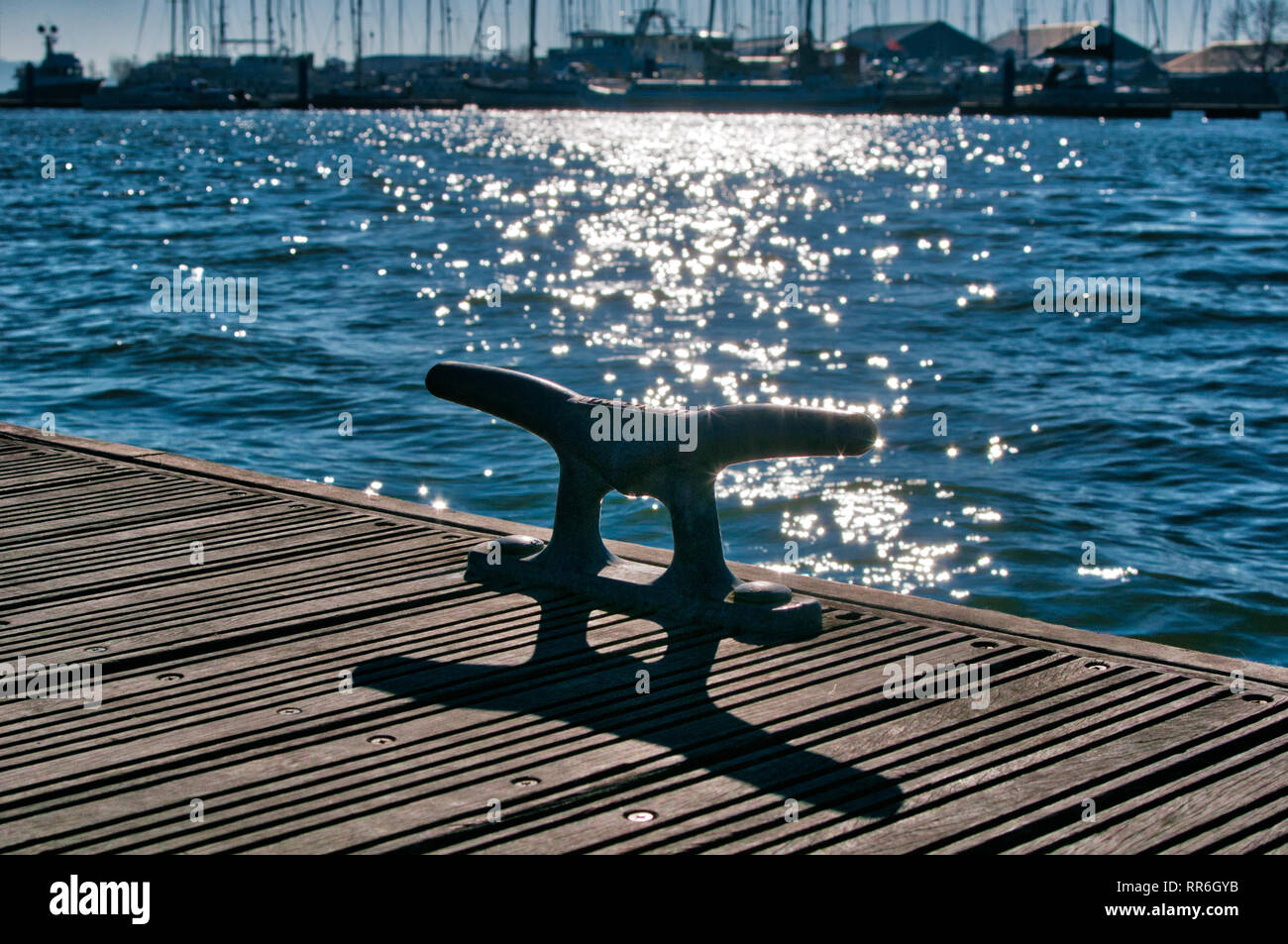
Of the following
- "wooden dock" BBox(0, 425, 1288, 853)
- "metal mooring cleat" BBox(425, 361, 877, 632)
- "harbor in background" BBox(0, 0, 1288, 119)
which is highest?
"harbor in background" BBox(0, 0, 1288, 119)

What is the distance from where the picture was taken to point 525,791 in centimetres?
335

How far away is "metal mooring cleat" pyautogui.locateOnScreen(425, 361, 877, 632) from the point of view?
4.46 meters

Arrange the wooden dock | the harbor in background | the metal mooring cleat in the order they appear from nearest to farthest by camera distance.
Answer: the wooden dock, the metal mooring cleat, the harbor in background

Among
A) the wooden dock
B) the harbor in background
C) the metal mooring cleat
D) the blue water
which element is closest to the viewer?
the wooden dock

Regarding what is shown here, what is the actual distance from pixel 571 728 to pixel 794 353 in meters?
13.1

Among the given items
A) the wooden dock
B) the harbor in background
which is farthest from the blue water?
the harbor in background

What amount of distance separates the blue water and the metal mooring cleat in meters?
4.14

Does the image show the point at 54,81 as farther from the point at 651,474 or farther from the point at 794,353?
the point at 651,474

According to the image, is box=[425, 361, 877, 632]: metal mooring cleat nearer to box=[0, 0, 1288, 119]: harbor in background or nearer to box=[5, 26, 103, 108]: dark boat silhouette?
box=[0, 0, 1288, 119]: harbor in background
